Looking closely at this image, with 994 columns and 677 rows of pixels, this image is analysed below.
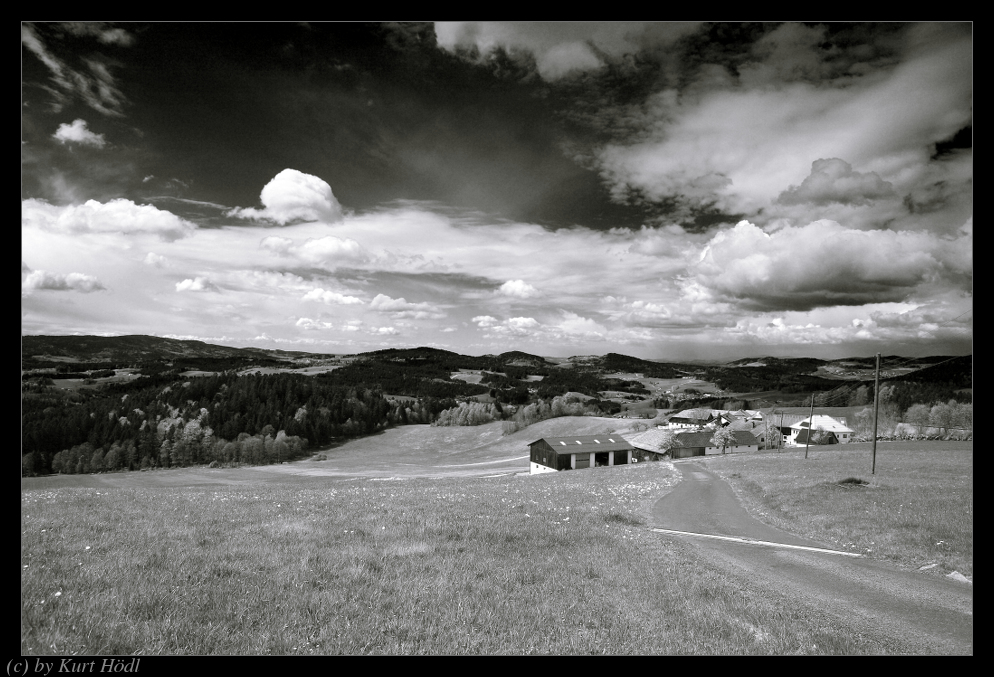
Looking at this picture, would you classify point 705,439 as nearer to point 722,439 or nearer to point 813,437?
point 722,439

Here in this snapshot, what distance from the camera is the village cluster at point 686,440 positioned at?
77.8m

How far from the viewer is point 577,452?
7712 cm

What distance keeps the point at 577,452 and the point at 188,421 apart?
296 feet

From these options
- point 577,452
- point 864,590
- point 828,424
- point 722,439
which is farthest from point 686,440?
point 864,590

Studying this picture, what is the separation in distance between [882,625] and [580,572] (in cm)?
504

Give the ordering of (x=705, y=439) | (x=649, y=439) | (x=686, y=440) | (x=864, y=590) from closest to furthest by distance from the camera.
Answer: (x=864, y=590), (x=649, y=439), (x=686, y=440), (x=705, y=439)

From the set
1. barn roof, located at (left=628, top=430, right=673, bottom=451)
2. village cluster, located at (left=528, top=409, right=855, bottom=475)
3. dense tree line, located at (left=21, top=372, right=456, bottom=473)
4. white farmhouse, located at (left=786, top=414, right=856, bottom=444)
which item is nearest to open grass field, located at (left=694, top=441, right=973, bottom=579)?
village cluster, located at (left=528, top=409, right=855, bottom=475)

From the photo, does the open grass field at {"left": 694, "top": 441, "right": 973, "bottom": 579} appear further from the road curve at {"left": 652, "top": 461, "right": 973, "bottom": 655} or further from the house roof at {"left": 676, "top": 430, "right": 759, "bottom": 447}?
the house roof at {"left": 676, "top": 430, "right": 759, "bottom": 447}

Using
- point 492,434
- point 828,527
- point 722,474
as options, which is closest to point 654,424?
point 492,434

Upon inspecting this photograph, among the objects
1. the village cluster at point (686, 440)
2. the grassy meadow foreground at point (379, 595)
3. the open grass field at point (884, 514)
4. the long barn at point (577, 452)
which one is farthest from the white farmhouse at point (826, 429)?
the grassy meadow foreground at point (379, 595)

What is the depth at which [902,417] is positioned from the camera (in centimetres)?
8281

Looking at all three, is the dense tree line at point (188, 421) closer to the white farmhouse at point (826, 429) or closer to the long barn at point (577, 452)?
the long barn at point (577, 452)

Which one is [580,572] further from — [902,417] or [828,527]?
[902,417]
